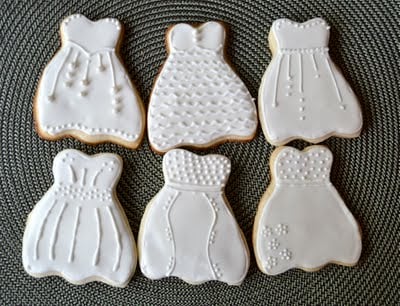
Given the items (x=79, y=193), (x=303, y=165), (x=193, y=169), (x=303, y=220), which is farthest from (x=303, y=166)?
A: (x=79, y=193)

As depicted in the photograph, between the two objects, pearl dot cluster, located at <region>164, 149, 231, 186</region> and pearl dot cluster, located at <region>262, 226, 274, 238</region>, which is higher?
pearl dot cluster, located at <region>164, 149, 231, 186</region>

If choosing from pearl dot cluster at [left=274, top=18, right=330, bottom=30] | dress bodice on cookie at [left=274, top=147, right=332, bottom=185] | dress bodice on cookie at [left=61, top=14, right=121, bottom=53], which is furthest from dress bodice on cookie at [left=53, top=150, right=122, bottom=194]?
pearl dot cluster at [left=274, top=18, right=330, bottom=30]

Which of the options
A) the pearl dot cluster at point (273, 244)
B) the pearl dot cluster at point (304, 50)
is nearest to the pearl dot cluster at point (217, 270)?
the pearl dot cluster at point (273, 244)

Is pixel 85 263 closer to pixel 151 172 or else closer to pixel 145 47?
pixel 151 172

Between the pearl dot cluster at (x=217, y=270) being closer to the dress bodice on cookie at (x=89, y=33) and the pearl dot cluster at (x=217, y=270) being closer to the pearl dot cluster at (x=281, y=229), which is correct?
the pearl dot cluster at (x=281, y=229)

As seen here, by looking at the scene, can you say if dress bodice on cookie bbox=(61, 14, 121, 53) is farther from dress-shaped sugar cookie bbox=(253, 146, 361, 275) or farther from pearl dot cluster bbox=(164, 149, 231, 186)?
dress-shaped sugar cookie bbox=(253, 146, 361, 275)

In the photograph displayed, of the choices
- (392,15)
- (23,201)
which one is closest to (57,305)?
(23,201)

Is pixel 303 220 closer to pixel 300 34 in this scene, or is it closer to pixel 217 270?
pixel 217 270
